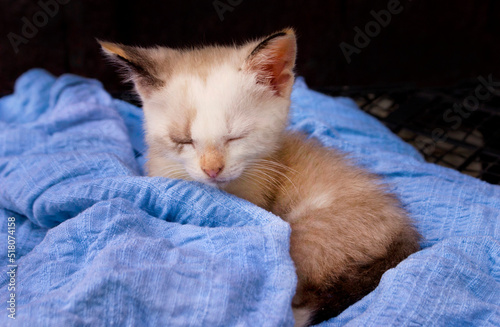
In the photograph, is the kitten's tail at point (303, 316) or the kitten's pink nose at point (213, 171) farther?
the kitten's pink nose at point (213, 171)

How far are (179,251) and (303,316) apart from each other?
0.31m

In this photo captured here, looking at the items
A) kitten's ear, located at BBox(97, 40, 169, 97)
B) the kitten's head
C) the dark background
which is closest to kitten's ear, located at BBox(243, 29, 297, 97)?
the kitten's head

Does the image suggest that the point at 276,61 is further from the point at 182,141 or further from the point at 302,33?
the point at 302,33

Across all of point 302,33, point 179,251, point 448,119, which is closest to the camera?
point 179,251

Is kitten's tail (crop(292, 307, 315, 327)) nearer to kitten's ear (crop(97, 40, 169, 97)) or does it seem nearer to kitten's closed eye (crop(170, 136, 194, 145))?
kitten's closed eye (crop(170, 136, 194, 145))

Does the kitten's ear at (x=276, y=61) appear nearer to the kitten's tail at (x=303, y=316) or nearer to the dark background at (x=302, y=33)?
the kitten's tail at (x=303, y=316)

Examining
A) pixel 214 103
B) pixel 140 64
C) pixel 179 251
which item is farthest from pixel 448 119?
pixel 179 251

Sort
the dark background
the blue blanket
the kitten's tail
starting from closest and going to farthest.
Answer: the blue blanket < the kitten's tail < the dark background

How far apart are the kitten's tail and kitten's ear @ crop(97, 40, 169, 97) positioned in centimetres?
71

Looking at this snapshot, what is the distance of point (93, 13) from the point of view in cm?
267

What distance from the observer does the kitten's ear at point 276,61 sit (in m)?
1.17

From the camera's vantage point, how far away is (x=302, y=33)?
3.07 meters

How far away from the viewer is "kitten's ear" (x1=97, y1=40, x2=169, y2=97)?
1174 mm

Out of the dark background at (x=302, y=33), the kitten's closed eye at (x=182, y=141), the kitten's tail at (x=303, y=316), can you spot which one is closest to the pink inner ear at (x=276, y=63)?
the kitten's closed eye at (x=182, y=141)
